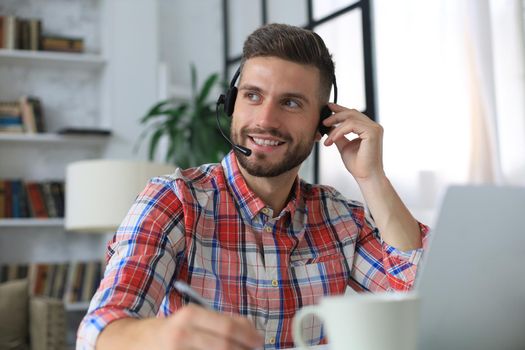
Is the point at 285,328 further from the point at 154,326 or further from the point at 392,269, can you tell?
the point at 154,326

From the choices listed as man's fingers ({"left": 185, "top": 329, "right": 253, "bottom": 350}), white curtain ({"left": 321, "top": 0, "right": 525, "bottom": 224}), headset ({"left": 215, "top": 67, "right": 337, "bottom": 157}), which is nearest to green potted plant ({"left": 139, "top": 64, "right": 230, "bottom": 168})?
white curtain ({"left": 321, "top": 0, "right": 525, "bottom": 224})

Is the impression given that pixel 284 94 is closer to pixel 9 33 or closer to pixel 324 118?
pixel 324 118

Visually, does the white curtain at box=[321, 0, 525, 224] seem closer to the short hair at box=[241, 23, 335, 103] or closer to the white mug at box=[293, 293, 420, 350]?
the short hair at box=[241, 23, 335, 103]

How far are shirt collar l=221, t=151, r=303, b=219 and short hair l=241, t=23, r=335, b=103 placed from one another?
22 centimetres

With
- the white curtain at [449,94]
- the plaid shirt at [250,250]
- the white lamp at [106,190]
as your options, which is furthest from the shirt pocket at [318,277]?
the white lamp at [106,190]

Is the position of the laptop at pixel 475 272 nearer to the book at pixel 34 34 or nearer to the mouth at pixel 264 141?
the mouth at pixel 264 141

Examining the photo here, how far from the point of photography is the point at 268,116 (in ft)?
4.41

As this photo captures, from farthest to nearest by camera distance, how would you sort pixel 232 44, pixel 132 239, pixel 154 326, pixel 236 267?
pixel 232 44 → pixel 236 267 → pixel 132 239 → pixel 154 326

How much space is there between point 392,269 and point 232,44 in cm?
311

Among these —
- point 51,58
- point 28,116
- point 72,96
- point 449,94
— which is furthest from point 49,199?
point 449,94

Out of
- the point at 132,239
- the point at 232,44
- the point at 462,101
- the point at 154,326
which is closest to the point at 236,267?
the point at 132,239

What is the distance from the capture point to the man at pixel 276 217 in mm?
1210

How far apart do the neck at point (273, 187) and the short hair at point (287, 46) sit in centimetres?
23

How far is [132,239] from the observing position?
1062mm
